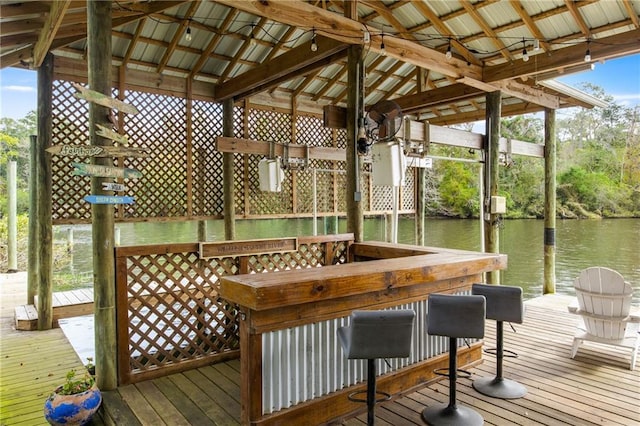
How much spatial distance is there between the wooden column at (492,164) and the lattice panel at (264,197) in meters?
3.68

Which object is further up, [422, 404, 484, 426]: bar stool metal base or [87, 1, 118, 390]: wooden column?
[87, 1, 118, 390]: wooden column

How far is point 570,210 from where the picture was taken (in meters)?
22.1

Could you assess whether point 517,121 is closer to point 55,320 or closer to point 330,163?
point 330,163

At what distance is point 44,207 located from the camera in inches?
194

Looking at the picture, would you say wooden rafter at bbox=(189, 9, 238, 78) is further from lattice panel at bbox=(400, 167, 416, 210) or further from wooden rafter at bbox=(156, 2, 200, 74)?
lattice panel at bbox=(400, 167, 416, 210)

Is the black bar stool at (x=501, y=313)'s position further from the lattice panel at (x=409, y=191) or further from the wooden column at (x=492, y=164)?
the lattice panel at (x=409, y=191)

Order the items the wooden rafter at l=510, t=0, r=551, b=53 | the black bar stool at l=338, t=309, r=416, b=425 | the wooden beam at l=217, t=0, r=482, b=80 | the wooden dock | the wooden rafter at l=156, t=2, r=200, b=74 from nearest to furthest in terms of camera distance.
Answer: the black bar stool at l=338, t=309, r=416, b=425 < the wooden dock < the wooden beam at l=217, t=0, r=482, b=80 < the wooden rafter at l=510, t=0, r=551, b=53 < the wooden rafter at l=156, t=2, r=200, b=74

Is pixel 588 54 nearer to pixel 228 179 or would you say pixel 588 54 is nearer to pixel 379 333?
pixel 379 333

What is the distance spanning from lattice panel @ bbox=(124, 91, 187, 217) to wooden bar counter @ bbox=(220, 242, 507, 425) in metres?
4.33

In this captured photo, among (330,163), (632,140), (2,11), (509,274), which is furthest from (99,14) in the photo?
(632,140)

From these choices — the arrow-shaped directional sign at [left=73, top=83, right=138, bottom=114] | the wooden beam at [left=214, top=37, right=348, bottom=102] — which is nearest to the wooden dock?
the arrow-shaped directional sign at [left=73, top=83, right=138, bottom=114]

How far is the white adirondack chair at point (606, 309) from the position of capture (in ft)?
11.7

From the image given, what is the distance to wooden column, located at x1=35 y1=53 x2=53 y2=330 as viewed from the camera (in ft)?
16.0

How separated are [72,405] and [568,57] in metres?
6.35
